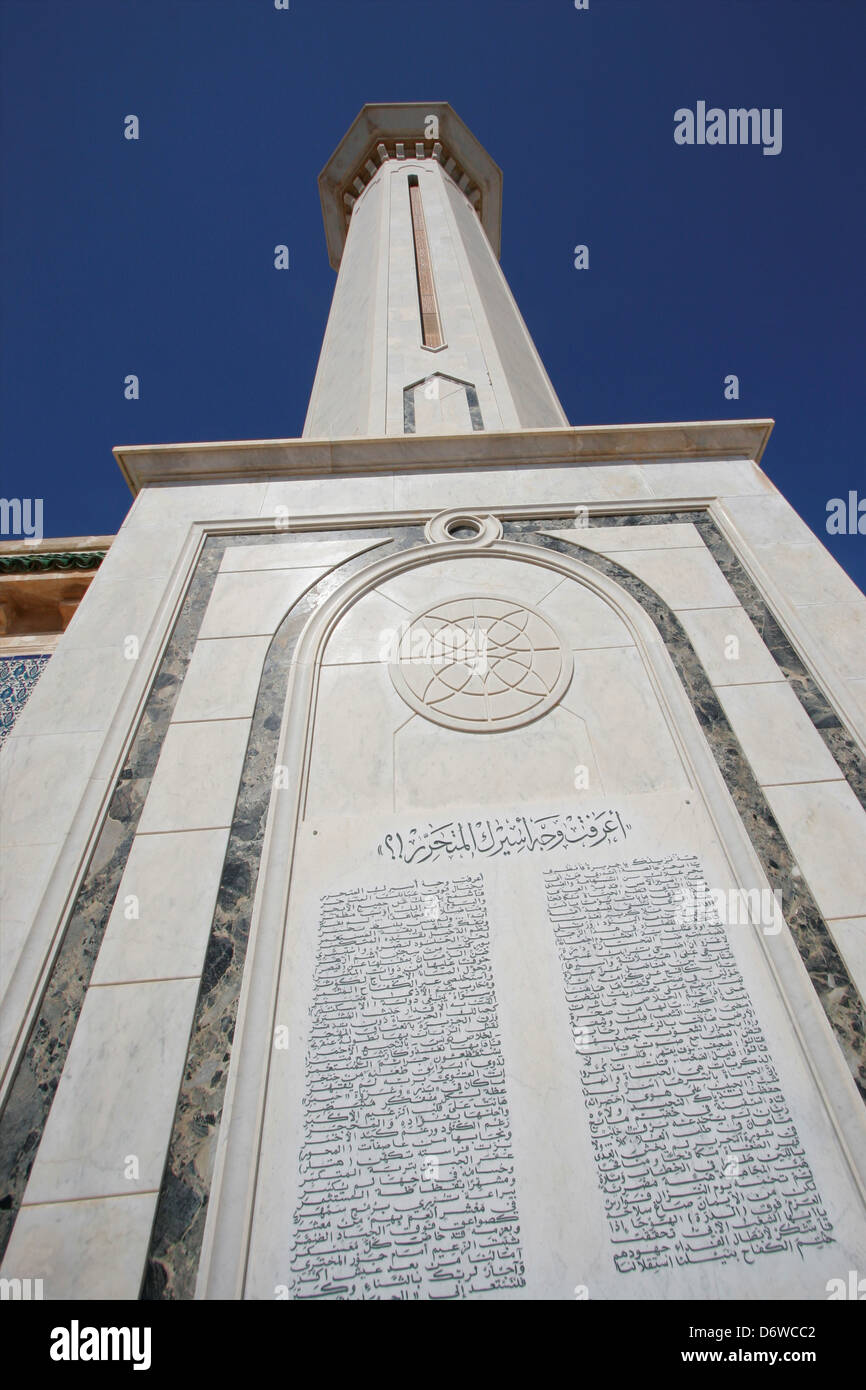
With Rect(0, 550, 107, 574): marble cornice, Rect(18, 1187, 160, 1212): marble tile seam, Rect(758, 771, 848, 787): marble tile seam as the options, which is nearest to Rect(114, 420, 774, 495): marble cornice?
Rect(0, 550, 107, 574): marble cornice

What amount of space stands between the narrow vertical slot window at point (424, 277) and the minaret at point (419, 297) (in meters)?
0.02

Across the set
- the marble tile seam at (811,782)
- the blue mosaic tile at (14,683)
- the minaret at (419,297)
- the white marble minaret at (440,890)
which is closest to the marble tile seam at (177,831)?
the white marble minaret at (440,890)

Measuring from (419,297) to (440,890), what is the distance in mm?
7068

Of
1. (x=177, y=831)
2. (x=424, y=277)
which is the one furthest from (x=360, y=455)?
(x=424, y=277)

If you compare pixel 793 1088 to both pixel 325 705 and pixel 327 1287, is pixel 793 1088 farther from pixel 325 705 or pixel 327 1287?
pixel 325 705

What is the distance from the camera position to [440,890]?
2.68m

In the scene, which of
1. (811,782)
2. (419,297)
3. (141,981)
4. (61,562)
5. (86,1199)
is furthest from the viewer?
(419,297)

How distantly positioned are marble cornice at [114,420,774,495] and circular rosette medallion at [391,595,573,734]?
1.29 metres

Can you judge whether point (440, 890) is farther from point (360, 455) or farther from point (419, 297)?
point (419, 297)

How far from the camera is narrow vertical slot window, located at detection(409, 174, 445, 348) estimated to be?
284 inches

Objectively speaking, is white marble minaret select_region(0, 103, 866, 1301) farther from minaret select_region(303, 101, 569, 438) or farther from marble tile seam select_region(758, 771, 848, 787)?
minaret select_region(303, 101, 569, 438)

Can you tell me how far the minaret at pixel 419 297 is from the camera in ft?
20.0

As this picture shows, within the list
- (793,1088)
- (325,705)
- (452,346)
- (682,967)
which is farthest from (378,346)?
(793,1088)

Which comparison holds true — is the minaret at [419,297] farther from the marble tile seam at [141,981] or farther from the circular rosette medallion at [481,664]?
the marble tile seam at [141,981]
